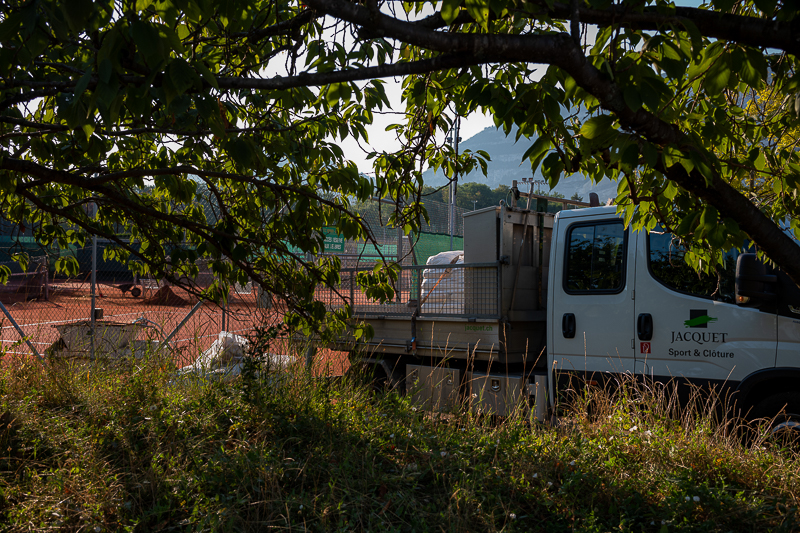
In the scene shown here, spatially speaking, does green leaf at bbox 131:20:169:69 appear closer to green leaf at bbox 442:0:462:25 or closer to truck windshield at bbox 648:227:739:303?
green leaf at bbox 442:0:462:25

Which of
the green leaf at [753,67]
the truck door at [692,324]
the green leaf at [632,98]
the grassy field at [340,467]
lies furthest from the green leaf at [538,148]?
the truck door at [692,324]

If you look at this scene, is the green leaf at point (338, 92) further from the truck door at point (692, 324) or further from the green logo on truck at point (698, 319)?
the green logo on truck at point (698, 319)

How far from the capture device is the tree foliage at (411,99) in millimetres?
1960

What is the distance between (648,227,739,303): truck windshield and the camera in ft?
16.3

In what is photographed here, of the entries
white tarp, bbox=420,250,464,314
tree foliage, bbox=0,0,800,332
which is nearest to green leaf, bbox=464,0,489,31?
tree foliage, bbox=0,0,800,332

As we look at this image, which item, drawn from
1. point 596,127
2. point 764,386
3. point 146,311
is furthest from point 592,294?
point 146,311

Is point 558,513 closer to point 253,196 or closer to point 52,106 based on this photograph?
point 253,196

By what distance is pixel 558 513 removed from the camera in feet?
10.2

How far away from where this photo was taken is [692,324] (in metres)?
5.10

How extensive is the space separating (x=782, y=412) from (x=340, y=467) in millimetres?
3395

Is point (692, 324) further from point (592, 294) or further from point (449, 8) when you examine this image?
point (449, 8)

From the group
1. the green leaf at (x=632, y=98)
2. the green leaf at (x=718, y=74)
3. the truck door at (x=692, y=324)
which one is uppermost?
the green leaf at (x=718, y=74)

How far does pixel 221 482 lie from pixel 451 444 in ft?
5.27

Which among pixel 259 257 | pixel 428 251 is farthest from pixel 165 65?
pixel 428 251
